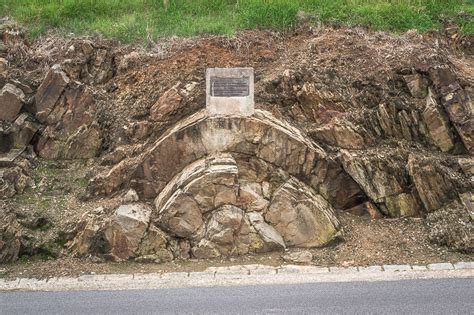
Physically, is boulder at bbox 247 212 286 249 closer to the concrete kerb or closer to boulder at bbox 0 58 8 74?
the concrete kerb

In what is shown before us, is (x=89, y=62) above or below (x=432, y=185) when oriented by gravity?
above

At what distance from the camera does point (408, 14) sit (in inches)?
468

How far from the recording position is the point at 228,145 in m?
9.05

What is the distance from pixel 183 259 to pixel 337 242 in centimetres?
214

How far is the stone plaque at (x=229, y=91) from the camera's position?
9.21 meters

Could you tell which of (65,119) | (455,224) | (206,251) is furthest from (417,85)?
(65,119)

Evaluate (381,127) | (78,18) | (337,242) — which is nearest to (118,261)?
(337,242)

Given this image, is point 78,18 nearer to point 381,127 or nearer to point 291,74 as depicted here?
point 291,74

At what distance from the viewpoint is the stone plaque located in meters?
9.21

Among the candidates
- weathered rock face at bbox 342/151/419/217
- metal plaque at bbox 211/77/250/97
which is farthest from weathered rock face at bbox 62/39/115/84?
weathered rock face at bbox 342/151/419/217

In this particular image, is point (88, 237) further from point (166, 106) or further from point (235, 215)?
point (166, 106)

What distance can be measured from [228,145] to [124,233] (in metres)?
1.90

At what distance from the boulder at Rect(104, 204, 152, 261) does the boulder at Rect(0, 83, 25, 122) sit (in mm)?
2883

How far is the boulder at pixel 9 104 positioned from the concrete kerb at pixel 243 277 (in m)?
3.18
